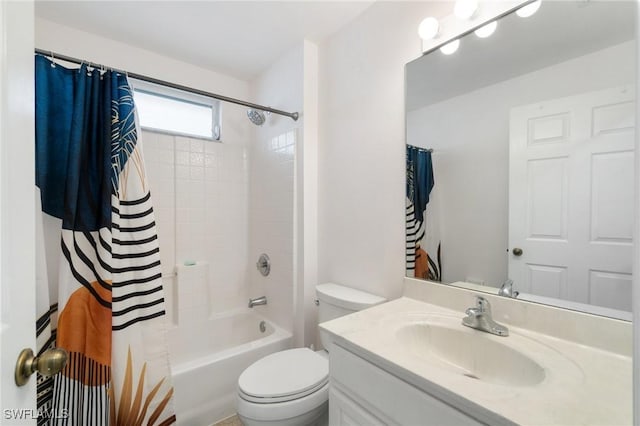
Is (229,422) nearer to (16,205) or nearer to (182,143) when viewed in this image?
(16,205)

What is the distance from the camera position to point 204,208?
7.07 feet

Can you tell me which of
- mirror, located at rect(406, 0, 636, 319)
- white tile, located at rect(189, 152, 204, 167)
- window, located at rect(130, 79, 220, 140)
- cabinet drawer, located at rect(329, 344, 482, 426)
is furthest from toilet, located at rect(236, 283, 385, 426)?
window, located at rect(130, 79, 220, 140)

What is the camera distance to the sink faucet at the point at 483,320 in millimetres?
894

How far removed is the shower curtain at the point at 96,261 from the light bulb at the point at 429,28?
143 cm

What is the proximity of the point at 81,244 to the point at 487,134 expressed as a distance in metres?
1.80

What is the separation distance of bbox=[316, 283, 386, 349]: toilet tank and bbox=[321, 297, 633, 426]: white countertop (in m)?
0.40

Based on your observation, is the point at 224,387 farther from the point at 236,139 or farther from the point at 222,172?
the point at 236,139

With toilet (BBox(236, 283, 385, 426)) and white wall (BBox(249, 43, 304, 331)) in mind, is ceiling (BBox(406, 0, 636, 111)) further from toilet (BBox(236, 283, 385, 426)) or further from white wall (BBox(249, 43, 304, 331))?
toilet (BBox(236, 283, 385, 426))

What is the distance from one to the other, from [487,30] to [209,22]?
149cm

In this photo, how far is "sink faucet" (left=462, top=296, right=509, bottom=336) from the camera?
0.89 m

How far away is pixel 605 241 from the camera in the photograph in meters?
0.81

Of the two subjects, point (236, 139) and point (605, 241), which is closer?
point (605, 241)

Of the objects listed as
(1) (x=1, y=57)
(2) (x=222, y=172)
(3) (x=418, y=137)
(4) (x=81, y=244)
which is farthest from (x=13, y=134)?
(2) (x=222, y=172)

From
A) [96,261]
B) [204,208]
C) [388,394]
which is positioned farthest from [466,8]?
[204,208]
